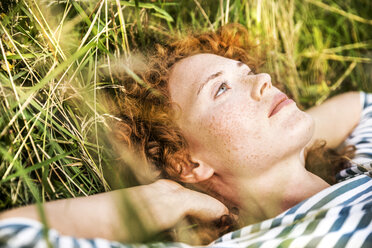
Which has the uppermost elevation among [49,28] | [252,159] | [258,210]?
[49,28]

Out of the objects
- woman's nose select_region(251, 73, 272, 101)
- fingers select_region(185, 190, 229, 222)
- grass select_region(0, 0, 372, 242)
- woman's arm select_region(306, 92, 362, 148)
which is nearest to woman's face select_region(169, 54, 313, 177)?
woman's nose select_region(251, 73, 272, 101)

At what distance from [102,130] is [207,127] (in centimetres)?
43

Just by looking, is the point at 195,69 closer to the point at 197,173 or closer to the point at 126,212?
the point at 197,173

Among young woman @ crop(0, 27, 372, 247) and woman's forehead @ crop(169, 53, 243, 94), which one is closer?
young woman @ crop(0, 27, 372, 247)

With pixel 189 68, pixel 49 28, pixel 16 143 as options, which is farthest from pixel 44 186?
pixel 189 68

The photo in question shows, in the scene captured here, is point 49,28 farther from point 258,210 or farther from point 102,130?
point 258,210

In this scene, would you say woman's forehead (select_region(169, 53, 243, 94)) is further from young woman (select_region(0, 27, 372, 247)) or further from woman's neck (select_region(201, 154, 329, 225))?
woman's neck (select_region(201, 154, 329, 225))

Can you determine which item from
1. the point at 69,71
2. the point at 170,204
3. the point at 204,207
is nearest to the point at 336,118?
the point at 204,207

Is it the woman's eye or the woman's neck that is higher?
the woman's eye

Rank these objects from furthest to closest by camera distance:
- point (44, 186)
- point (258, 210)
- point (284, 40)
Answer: point (284, 40) < point (258, 210) < point (44, 186)

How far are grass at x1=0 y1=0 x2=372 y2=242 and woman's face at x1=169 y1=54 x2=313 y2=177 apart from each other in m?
0.34

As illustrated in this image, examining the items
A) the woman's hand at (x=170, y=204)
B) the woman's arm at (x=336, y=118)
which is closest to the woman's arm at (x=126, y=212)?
the woman's hand at (x=170, y=204)

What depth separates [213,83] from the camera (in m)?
1.27

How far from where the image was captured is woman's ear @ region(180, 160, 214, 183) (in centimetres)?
130
